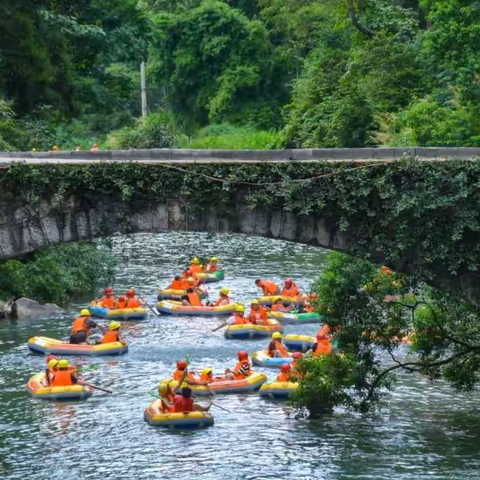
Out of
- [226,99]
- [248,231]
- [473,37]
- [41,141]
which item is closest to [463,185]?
[248,231]

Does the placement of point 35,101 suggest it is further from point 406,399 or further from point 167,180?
point 167,180

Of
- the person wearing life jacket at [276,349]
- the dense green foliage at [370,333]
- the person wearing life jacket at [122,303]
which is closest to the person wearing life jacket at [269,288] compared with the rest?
the person wearing life jacket at [122,303]

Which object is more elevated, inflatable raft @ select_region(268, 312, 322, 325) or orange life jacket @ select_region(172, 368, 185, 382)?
orange life jacket @ select_region(172, 368, 185, 382)

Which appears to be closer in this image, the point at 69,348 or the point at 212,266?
the point at 69,348

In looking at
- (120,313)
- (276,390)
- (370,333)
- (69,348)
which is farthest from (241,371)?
(120,313)

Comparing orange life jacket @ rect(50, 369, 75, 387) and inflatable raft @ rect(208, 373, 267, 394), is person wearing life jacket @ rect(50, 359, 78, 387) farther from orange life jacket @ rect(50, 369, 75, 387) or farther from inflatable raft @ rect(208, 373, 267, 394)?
inflatable raft @ rect(208, 373, 267, 394)

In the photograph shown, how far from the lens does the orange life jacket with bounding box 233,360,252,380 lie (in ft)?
89.1

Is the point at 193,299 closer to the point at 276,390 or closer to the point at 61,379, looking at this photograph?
the point at 61,379

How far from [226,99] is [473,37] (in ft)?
86.5

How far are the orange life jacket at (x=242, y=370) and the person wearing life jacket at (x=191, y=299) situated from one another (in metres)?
8.45

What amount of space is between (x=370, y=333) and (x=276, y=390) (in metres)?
5.11

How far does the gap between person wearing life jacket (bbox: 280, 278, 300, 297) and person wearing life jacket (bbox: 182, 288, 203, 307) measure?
226cm

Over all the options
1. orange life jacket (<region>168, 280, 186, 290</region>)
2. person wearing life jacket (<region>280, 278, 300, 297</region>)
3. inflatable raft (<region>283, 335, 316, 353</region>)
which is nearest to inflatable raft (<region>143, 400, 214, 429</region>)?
inflatable raft (<region>283, 335, 316, 353</region>)

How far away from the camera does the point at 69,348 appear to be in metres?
30.3
